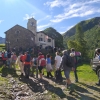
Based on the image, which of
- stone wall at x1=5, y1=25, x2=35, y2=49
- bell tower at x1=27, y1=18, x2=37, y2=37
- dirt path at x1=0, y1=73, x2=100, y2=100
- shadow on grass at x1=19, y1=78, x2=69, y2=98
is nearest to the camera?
dirt path at x1=0, y1=73, x2=100, y2=100

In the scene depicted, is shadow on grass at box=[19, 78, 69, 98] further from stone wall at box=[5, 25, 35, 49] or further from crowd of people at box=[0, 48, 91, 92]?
stone wall at box=[5, 25, 35, 49]

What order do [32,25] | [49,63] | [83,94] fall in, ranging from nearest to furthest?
[83,94] → [49,63] → [32,25]

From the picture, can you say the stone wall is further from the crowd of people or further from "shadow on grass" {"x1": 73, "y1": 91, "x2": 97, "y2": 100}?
"shadow on grass" {"x1": 73, "y1": 91, "x2": 97, "y2": 100}

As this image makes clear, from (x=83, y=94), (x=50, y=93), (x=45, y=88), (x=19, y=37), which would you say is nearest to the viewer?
(x=83, y=94)

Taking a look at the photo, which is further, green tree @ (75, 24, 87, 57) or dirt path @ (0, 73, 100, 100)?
green tree @ (75, 24, 87, 57)

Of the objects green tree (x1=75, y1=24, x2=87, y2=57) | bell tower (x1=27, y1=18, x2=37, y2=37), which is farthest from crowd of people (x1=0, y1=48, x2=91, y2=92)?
bell tower (x1=27, y1=18, x2=37, y2=37)

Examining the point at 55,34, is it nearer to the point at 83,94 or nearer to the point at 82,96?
the point at 83,94

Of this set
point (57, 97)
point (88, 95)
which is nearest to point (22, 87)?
point (57, 97)

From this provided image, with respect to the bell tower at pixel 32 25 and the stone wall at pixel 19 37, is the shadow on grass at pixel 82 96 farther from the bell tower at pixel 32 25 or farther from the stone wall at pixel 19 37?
the bell tower at pixel 32 25

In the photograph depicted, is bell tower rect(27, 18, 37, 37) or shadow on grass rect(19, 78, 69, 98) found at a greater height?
bell tower rect(27, 18, 37, 37)

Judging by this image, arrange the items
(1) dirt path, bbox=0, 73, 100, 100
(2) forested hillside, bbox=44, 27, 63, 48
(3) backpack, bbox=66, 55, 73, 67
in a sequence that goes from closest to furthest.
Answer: (1) dirt path, bbox=0, 73, 100, 100, (3) backpack, bbox=66, 55, 73, 67, (2) forested hillside, bbox=44, 27, 63, 48

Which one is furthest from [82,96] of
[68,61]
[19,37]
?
[19,37]

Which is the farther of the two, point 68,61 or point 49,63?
point 49,63

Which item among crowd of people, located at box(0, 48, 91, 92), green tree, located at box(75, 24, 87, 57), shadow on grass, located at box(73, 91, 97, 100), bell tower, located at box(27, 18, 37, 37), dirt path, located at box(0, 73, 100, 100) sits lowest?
shadow on grass, located at box(73, 91, 97, 100)
